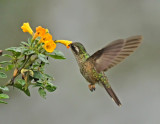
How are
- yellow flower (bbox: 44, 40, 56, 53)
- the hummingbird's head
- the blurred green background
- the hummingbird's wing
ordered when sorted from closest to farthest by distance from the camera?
yellow flower (bbox: 44, 40, 56, 53) < the hummingbird's wing < the hummingbird's head < the blurred green background

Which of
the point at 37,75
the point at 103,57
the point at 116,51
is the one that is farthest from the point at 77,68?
the point at 37,75

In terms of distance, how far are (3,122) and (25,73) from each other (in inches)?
145

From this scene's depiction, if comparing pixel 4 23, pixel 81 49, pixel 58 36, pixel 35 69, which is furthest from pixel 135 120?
pixel 35 69

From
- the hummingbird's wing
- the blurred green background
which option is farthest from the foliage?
the blurred green background

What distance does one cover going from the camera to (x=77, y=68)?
565 centimetres

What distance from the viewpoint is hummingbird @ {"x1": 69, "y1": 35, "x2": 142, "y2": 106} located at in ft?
7.48

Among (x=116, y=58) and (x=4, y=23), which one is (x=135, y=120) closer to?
(x=4, y=23)

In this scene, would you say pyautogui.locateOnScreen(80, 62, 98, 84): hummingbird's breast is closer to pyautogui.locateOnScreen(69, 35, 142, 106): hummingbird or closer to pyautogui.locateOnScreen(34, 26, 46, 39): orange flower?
pyautogui.locateOnScreen(69, 35, 142, 106): hummingbird

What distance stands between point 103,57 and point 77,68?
3233 millimetres

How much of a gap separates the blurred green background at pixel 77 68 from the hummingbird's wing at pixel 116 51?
300 cm

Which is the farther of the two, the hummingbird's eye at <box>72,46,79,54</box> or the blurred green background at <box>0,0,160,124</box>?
the blurred green background at <box>0,0,160,124</box>

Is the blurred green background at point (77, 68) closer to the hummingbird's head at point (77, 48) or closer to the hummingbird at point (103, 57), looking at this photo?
the hummingbird at point (103, 57)

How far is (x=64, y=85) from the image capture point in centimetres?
571

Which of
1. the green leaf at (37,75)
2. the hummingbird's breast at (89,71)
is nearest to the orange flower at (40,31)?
the green leaf at (37,75)
